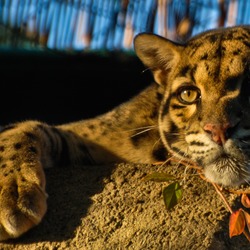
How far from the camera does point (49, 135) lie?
172 inches

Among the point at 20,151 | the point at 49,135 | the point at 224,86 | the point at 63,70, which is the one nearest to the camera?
the point at 224,86

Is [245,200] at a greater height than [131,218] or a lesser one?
greater

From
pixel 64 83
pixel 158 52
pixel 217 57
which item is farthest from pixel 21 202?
pixel 64 83

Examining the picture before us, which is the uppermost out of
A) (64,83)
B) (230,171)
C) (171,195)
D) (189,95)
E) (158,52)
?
(158,52)

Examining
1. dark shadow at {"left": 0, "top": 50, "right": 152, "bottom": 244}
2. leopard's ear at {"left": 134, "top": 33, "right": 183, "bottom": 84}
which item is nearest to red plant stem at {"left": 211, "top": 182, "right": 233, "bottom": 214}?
leopard's ear at {"left": 134, "top": 33, "right": 183, "bottom": 84}

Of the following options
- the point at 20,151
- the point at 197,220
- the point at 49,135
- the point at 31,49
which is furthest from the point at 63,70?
the point at 197,220

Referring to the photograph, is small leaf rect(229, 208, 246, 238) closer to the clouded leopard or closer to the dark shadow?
the clouded leopard

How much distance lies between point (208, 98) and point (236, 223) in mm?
728

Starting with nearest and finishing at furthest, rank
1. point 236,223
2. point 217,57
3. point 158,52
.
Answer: point 236,223, point 217,57, point 158,52

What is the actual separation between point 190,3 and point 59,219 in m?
2.43

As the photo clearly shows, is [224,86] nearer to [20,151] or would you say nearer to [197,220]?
[197,220]

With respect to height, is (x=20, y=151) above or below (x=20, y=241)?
above

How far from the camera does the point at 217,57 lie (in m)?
3.78

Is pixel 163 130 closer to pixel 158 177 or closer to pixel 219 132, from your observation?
pixel 158 177
